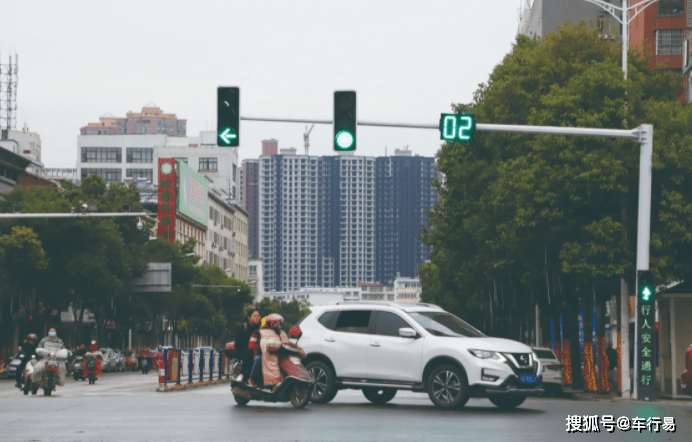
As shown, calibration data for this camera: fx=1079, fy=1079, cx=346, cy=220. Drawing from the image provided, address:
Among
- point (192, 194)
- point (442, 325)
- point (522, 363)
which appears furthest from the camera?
point (192, 194)

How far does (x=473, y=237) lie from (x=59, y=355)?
17.1m

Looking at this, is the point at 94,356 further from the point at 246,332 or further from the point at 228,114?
the point at 228,114

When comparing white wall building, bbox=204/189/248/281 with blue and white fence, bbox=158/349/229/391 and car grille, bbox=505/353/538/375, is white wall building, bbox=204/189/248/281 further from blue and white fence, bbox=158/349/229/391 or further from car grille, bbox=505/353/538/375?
car grille, bbox=505/353/538/375

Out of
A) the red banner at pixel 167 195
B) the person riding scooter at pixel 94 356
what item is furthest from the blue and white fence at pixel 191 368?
the red banner at pixel 167 195

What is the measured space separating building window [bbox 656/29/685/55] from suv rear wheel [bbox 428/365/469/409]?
51.4 m

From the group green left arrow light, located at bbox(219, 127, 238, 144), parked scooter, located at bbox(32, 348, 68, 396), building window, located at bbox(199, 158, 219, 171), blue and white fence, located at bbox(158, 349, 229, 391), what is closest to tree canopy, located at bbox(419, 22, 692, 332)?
blue and white fence, located at bbox(158, 349, 229, 391)

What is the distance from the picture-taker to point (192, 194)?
113812mm

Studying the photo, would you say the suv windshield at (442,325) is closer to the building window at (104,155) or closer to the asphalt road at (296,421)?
the asphalt road at (296,421)

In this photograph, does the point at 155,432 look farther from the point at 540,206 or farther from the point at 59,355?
the point at 540,206

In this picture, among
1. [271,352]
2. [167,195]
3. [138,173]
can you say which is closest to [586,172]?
[271,352]

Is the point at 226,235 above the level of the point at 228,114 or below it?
below

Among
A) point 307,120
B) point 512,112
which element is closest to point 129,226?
point 512,112

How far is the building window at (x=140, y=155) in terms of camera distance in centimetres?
14300

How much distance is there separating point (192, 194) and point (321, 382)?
96.9m
